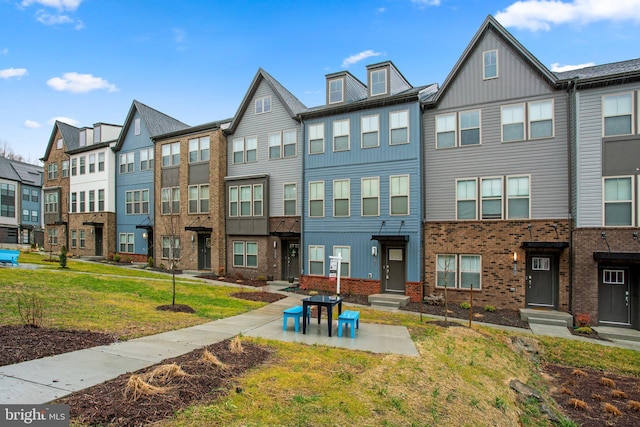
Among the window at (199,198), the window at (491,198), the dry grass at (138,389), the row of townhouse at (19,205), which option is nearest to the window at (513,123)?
the window at (491,198)

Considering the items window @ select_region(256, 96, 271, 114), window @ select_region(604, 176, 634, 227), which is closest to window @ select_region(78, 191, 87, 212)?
window @ select_region(256, 96, 271, 114)

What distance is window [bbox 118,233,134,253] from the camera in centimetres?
2779

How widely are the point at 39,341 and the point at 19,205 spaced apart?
57.5m

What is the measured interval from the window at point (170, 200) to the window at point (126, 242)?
4.78 meters

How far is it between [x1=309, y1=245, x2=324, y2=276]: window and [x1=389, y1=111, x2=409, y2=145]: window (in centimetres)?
655

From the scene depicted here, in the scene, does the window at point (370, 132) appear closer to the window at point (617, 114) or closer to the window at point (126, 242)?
the window at point (617, 114)

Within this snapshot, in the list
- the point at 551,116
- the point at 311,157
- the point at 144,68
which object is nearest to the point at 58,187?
the point at 144,68

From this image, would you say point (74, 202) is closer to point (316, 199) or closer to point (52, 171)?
point (52, 171)

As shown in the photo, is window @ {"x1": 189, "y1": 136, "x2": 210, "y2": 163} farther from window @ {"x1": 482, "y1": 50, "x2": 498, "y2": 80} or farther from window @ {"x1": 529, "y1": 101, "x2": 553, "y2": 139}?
window @ {"x1": 529, "y1": 101, "x2": 553, "y2": 139}

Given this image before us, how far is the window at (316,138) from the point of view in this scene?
19.3 metres

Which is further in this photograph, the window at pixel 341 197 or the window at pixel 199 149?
the window at pixel 199 149

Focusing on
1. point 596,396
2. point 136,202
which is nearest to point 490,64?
point 596,396

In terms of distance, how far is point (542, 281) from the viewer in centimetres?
1490

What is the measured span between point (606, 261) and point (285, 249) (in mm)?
14784
